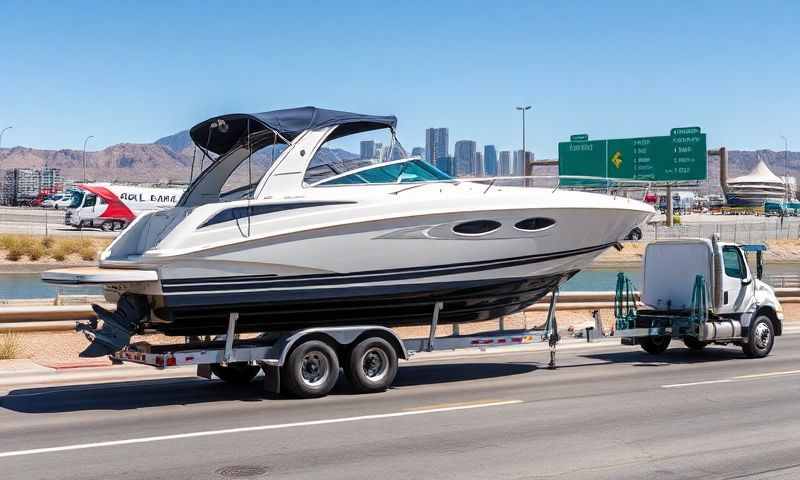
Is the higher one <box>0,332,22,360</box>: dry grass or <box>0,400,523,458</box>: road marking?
<box>0,332,22,360</box>: dry grass

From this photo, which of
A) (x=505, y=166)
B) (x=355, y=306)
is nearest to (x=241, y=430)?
(x=355, y=306)

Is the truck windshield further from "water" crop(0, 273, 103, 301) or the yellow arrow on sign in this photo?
the yellow arrow on sign

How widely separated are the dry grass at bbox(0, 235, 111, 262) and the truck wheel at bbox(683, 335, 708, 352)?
115 ft

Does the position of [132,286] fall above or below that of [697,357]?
above

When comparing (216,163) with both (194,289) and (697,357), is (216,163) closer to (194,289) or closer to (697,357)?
(194,289)

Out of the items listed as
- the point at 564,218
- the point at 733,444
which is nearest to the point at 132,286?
the point at 564,218

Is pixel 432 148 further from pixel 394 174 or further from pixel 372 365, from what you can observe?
pixel 372 365

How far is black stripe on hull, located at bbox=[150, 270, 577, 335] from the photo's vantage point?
13398mm

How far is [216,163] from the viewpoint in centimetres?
1539

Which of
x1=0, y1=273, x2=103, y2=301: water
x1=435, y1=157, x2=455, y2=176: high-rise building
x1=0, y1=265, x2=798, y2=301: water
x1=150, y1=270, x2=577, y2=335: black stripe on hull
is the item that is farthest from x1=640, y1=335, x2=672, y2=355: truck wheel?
x1=0, y1=273, x2=103, y2=301: water

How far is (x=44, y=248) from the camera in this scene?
49281mm

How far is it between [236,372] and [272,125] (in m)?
3.76

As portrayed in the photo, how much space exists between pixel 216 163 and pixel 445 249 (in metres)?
3.71

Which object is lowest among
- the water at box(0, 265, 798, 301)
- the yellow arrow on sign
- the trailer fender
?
the water at box(0, 265, 798, 301)
